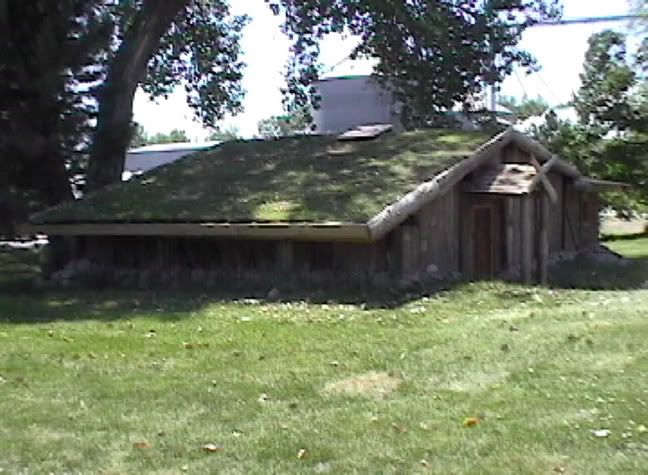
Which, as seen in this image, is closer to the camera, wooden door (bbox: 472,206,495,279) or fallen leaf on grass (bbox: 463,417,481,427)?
fallen leaf on grass (bbox: 463,417,481,427)

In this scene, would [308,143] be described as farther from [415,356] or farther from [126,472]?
[126,472]

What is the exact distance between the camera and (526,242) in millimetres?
17703

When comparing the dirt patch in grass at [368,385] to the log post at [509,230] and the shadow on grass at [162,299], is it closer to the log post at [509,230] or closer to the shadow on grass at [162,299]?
the shadow on grass at [162,299]

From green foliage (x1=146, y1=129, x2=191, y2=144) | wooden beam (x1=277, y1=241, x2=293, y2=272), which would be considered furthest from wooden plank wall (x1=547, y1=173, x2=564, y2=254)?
green foliage (x1=146, y1=129, x2=191, y2=144)

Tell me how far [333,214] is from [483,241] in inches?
180

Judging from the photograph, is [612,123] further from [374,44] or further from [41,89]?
[41,89]

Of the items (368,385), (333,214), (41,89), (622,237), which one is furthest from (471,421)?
(622,237)

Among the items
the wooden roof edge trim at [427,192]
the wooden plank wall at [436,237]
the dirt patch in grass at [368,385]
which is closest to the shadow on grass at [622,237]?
the wooden roof edge trim at [427,192]

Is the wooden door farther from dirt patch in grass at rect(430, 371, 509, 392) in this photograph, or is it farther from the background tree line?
dirt patch in grass at rect(430, 371, 509, 392)

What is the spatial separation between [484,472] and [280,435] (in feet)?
4.84

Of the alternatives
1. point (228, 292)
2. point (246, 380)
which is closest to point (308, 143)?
point (228, 292)

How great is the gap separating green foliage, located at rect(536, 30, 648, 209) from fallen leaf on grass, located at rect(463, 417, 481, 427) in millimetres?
29163

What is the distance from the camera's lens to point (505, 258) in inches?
723

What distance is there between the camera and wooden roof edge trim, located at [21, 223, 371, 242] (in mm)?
14156
